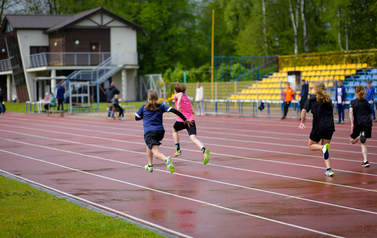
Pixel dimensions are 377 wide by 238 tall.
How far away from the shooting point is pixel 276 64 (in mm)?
37031

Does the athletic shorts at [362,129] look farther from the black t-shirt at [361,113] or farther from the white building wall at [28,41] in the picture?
the white building wall at [28,41]

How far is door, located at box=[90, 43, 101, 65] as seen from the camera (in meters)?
49.3

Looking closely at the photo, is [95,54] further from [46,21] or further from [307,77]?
[307,77]

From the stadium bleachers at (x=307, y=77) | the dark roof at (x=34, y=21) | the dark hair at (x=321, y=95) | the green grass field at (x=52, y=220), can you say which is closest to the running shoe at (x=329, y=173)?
the dark hair at (x=321, y=95)

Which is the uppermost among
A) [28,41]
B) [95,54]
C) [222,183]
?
[28,41]

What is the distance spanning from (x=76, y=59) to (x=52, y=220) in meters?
44.4

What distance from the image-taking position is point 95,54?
5019 cm

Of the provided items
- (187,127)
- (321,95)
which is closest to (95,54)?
(187,127)

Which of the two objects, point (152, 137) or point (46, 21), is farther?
point (46, 21)

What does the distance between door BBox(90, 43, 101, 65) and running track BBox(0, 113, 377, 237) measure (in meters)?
34.5

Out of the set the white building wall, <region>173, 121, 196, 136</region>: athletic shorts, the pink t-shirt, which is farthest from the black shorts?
the white building wall

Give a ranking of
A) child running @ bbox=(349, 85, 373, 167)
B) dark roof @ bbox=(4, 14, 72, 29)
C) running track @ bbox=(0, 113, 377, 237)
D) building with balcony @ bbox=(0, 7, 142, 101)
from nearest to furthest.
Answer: running track @ bbox=(0, 113, 377, 237)
child running @ bbox=(349, 85, 373, 167)
building with balcony @ bbox=(0, 7, 142, 101)
dark roof @ bbox=(4, 14, 72, 29)

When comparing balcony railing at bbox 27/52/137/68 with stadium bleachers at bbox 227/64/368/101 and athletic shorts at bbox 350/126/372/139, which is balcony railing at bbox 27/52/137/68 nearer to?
stadium bleachers at bbox 227/64/368/101

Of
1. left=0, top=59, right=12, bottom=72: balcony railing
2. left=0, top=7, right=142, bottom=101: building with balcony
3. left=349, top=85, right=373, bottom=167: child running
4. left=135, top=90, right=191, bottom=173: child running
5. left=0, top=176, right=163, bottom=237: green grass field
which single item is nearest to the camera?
left=0, top=176, right=163, bottom=237: green grass field
